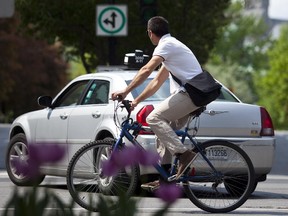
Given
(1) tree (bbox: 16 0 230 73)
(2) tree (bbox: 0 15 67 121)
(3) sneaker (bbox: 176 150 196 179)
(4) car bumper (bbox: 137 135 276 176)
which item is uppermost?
(3) sneaker (bbox: 176 150 196 179)

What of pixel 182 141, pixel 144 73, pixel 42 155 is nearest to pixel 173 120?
pixel 182 141

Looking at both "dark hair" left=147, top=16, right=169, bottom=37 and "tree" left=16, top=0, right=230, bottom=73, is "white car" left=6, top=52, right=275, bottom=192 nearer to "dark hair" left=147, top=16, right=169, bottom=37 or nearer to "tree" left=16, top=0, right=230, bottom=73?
"dark hair" left=147, top=16, right=169, bottom=37

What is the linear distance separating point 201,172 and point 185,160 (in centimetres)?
25

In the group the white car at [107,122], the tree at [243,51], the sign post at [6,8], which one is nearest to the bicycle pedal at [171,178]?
the white car at [107,122]

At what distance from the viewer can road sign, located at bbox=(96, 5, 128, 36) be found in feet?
78.5

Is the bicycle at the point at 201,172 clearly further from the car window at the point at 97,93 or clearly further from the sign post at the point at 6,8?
the sign post at the point at 6,8

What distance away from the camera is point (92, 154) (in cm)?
1087

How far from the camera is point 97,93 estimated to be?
13.7 m

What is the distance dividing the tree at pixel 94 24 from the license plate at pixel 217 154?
858 inches

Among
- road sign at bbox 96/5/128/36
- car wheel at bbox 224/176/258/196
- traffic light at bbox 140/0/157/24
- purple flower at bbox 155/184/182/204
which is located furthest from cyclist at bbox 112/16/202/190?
road sign at bbox 96/5/128/36

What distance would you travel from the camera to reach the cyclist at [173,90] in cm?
1064

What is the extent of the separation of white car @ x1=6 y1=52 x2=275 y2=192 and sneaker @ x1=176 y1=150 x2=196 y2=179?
1196 millimetres

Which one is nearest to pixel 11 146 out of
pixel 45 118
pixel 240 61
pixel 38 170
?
pixel 45 118

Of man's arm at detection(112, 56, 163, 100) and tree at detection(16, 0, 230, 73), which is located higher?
man's arm at detection(112, 56, 163, 100)
